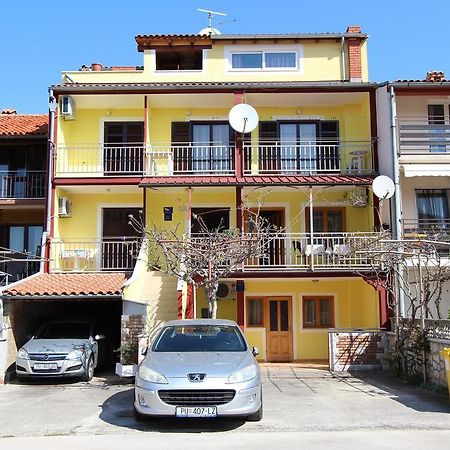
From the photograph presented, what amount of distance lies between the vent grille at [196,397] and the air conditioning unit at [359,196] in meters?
12.7

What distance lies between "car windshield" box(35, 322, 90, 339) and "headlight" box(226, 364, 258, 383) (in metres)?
8.66

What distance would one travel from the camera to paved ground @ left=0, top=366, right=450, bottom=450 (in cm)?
841

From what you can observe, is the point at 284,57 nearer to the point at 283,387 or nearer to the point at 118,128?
the point at 118,128

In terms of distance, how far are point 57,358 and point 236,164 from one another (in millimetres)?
8754

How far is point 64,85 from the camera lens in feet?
67.6

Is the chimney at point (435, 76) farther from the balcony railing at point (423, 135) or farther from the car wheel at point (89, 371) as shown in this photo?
the car wheel at point (89, 371)

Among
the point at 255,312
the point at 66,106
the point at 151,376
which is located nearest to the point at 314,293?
the point at 255,312

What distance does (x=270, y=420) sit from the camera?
9703mm

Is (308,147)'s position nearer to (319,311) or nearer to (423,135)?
(423,135)

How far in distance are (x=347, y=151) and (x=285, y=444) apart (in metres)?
14.8

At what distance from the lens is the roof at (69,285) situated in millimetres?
16250

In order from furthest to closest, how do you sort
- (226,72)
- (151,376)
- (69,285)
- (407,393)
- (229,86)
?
(226,72) → (229,86) → (69,285) → (407,393) → (151,376)

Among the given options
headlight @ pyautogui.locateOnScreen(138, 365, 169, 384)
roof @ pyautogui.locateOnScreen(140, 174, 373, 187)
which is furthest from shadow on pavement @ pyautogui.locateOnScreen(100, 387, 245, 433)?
roof @ pyautogui.locateOnScreen(140, 174, 373, 187)

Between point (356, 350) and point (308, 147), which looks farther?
point (308, 147)
